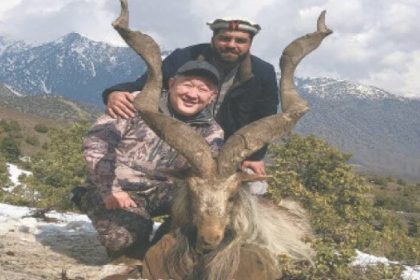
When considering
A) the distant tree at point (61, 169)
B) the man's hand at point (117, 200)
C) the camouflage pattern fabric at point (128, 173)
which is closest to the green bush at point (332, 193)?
the camouflage pattern fabric at point (128, 173)

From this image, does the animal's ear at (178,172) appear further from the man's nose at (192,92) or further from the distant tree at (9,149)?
the distant tree at (9,149)

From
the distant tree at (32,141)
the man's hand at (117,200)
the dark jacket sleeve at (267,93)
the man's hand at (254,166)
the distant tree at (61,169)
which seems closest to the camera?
the man's hand at (117,200)

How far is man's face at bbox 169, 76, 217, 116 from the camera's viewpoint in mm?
7469

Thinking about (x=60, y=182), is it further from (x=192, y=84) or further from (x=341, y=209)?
(x=192, y=84)

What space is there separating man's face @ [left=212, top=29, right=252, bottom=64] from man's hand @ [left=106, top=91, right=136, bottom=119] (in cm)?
140

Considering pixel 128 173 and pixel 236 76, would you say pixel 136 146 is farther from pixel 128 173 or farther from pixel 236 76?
pixel 236 76

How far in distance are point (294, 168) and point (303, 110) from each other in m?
9.86

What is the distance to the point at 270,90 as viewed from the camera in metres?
8.88

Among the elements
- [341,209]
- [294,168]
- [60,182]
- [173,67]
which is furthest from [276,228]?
[60,182]

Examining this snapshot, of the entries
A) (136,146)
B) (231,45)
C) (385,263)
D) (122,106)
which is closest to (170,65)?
(231,45)

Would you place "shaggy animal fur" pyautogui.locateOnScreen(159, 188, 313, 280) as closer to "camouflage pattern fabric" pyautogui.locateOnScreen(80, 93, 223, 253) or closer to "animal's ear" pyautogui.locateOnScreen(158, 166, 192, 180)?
"animal's ear" pyautogui.locateOnScreen(158, 166, 192, 180)

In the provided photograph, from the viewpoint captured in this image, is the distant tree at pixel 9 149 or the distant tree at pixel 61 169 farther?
the distant tree at pixel 9 149

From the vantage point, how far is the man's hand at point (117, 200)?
7188 millimetres

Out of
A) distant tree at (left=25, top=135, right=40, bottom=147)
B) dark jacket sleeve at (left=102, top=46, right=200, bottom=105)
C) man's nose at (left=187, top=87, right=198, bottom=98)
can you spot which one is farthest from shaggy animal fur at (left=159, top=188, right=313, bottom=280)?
distant tree at (left=25, top=135, right=40, bottom=147)
